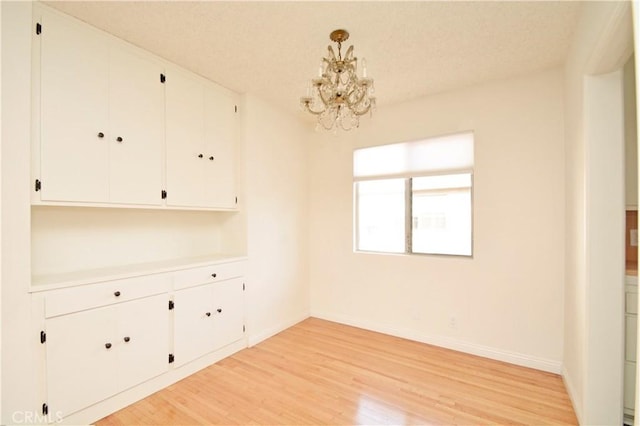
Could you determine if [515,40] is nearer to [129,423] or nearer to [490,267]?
[490,267]

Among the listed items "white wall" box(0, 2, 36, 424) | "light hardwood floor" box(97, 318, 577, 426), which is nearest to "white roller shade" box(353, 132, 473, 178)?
"light hardwood floor" box(97, 318, 577, 426)

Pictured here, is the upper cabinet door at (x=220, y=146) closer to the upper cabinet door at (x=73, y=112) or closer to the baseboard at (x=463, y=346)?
the upper cabinet door at (x=73, y=112)

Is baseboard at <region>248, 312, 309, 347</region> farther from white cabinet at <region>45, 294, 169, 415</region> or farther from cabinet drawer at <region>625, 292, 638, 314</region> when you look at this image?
cabinet drawer at <region>625, 292, 638, 314</region>

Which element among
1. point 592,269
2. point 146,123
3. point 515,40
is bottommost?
point 592,269

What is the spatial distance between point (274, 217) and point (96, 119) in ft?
6.45

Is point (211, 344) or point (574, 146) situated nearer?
point (574, 146)

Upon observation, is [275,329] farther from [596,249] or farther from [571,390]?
[596,249]

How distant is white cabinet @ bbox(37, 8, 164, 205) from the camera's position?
1904 millimetres

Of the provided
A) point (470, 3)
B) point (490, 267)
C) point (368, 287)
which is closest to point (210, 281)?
point (368, 287)

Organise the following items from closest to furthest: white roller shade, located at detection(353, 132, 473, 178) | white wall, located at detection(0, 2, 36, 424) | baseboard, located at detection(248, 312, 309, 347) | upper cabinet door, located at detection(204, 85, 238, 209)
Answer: white wall, located at detection(0, 2, 36, 424), upper cabinet door, located at detection(204, 85, 238, 209), white roller shade, located at detection(353, 132, 473, 178), baseboard, located at detection(248, 312, 309, 347)

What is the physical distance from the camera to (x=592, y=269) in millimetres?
1787

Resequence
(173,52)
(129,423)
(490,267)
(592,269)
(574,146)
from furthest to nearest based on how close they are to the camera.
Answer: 1. (490,267)
2. (173,52)
3. (574,146)
4. (129,423)
5. (592,269)

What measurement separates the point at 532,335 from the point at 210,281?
3072 millimetres

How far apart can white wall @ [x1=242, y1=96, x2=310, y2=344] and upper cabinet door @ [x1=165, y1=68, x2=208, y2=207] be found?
1.71 feet
